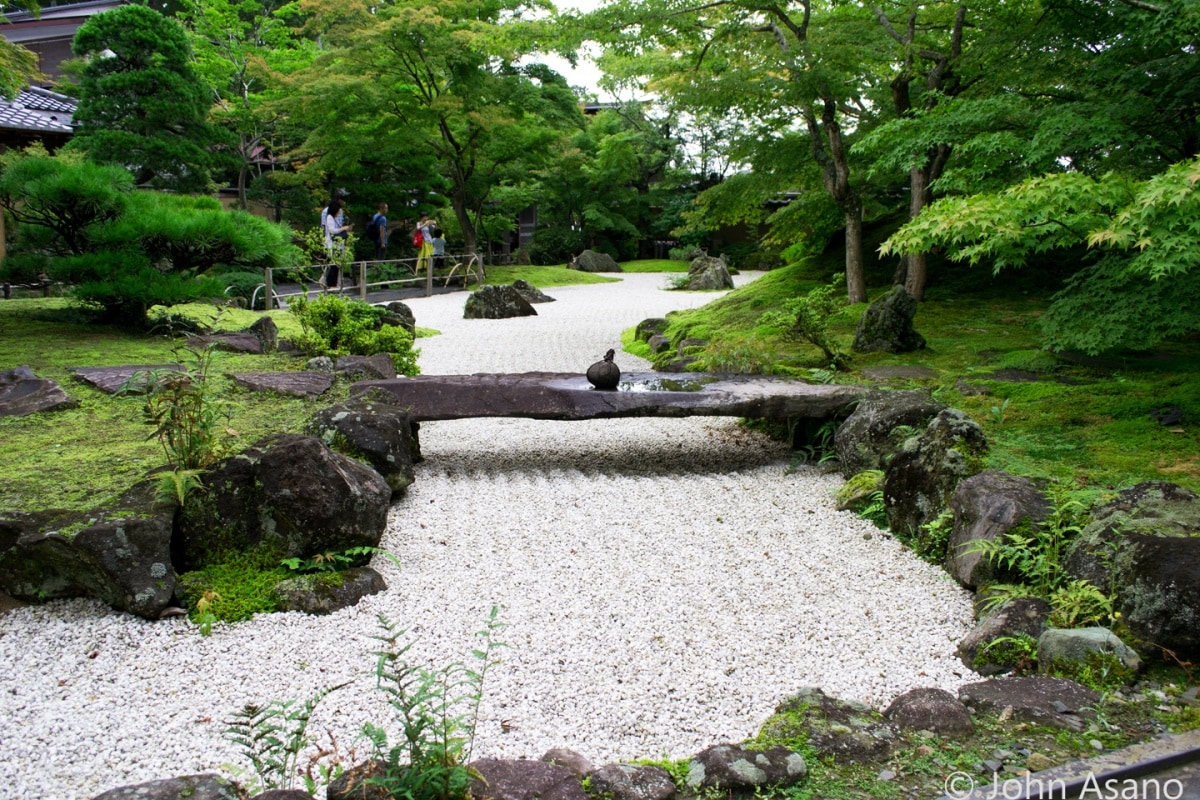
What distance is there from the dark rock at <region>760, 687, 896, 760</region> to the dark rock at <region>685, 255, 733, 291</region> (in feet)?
62.7

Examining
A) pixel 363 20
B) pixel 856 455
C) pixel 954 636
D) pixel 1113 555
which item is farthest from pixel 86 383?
pixel 363 20

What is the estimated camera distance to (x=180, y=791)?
2184mm

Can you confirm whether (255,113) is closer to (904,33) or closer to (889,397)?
(904,33)

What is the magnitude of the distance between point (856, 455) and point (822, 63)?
5439 millimetres

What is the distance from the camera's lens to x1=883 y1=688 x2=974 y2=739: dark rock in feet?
9.05

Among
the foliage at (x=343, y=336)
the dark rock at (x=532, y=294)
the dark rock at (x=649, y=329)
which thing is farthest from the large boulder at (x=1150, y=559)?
the dark rock at (x=532, y=294)

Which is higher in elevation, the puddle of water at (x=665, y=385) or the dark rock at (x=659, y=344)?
the dark rock at (x=659, y=344)

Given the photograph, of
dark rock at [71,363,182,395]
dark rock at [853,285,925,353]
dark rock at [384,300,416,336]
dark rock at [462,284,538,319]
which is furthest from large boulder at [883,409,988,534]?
dark rock at [462,284,538,319]

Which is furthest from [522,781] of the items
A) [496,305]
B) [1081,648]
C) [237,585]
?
[496,305]

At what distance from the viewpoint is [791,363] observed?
8.22 m

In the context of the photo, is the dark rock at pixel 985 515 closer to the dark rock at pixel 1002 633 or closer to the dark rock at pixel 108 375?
the dark rock at pixel 1002 633

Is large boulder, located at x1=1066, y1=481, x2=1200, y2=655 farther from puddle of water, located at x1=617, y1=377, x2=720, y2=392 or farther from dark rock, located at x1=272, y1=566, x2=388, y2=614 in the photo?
dark rock, located at x1=272, y1=566, x2=388, y2=614

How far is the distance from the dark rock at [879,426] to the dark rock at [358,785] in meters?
4.07

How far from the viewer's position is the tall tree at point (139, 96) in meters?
14.1
